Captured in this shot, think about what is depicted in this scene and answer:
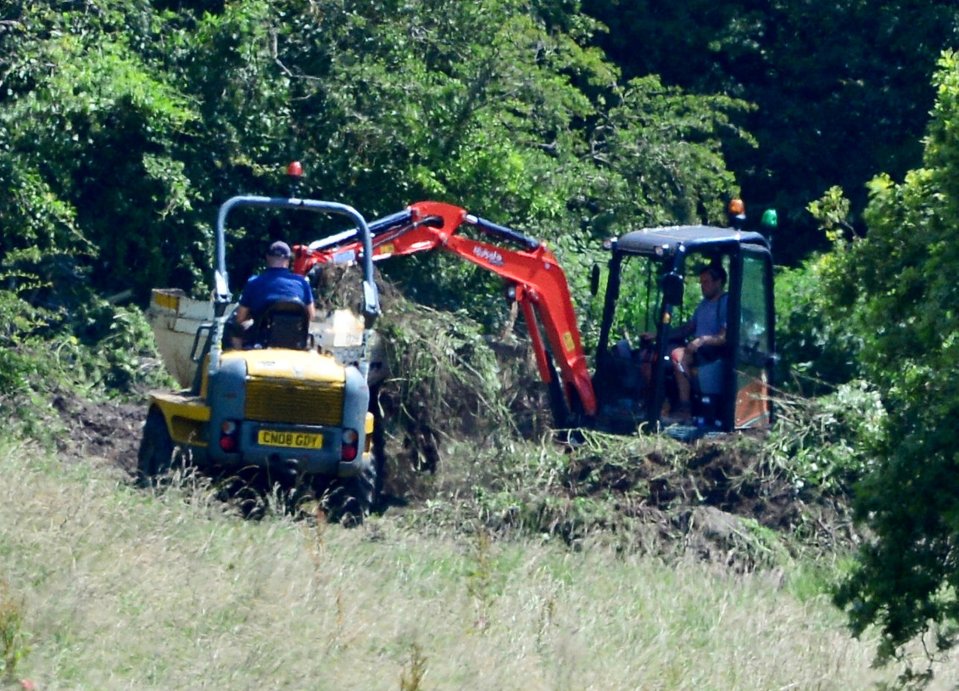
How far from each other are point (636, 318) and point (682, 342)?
0.73m

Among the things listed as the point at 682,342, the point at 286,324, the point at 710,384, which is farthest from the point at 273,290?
the point at 710,384

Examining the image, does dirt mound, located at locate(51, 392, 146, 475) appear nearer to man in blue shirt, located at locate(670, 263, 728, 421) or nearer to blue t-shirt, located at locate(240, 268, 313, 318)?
blue t-shirt, located at locate(240, 268, 313, 318)

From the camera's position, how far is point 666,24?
2367 centimetres

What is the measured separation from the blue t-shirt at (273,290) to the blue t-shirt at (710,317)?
152 inches

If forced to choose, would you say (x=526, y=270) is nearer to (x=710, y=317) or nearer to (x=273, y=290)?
(x=710, y=317)

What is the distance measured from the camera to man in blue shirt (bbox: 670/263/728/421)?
13.9 metres

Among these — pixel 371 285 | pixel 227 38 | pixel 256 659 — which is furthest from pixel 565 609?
pixel 227 38

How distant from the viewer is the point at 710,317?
13969 millimetres

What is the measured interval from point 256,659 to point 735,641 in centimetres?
287

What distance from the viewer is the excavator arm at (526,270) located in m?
13.8

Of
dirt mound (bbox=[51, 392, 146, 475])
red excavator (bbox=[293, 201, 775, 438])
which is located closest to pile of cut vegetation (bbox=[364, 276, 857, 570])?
red excavator (bbox=[293, 201, 775, 438])

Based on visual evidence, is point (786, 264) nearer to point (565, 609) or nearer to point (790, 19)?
point (790, 19)

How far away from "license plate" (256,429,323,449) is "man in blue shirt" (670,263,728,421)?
156 inches

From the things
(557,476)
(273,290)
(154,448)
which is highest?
(273,290)
